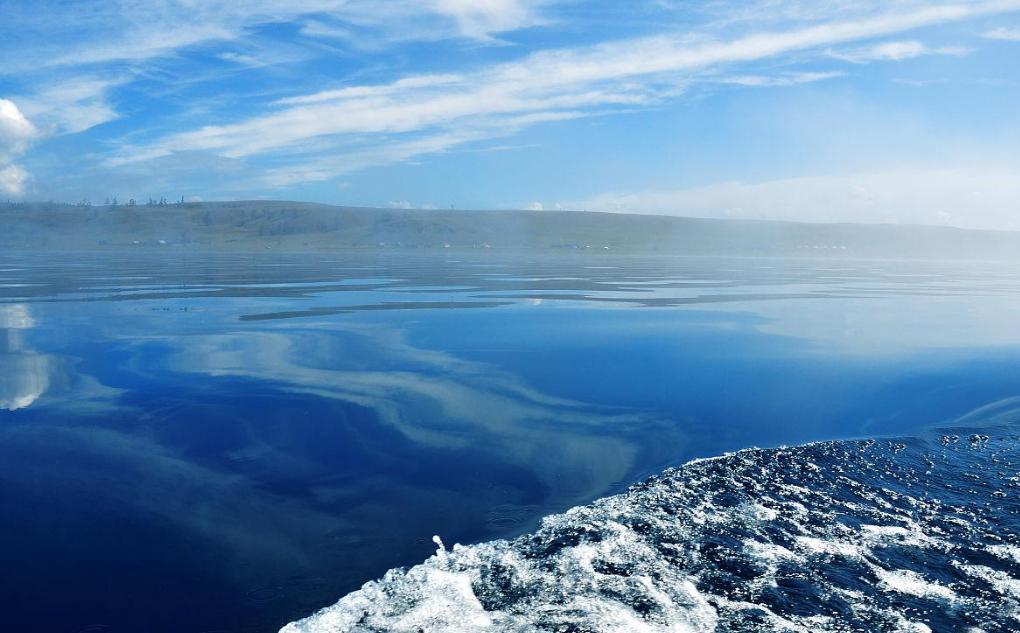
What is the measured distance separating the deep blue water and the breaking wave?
1.35 feet

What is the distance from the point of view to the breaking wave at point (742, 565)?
3.96 m

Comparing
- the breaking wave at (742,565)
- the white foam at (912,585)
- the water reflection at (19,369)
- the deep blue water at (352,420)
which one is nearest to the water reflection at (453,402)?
the deep blue water at (352,420)

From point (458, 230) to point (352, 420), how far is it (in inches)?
4459

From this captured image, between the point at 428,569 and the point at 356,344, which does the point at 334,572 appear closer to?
the point at 428,569

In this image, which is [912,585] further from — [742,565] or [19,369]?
[19,369]

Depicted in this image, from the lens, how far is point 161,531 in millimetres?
5094

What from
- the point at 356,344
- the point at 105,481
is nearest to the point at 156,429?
the point at 105,481

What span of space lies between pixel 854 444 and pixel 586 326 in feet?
24.5

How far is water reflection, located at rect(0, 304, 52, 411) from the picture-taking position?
8500 mm

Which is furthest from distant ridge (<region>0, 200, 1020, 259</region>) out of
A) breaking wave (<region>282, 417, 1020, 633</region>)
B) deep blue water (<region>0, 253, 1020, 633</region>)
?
breaking wave (<region>282, 417, 1020, 633</region>)

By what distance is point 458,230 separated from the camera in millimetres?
119812

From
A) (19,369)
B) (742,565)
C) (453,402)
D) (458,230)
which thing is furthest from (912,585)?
(458,230)

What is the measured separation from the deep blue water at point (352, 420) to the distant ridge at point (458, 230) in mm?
77929

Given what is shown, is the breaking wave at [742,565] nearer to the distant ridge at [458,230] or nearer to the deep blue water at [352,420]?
the deep blue water at [352,420]
